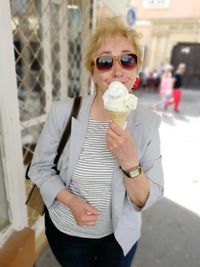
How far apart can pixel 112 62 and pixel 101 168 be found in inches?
17.6

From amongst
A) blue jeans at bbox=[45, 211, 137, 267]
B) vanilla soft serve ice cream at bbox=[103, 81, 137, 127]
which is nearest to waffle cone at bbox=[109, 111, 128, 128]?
vanilla soft serve ice cream at bbox=[103, 81, 137, 127]

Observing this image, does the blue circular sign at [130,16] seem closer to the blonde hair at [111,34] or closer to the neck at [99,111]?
the blonde hair at [111,34]

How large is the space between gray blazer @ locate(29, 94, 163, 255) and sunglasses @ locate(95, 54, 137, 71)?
0.21 meters

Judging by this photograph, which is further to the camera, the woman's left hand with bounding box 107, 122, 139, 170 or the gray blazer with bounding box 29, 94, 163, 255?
the gray blazer with bounding box 29, 94, 163, 255

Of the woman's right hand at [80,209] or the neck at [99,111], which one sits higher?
the neck at [99,111]

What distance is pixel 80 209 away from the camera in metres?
1.01

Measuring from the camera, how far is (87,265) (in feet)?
4.13

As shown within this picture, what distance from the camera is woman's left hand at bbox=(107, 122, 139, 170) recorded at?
0.82 metres

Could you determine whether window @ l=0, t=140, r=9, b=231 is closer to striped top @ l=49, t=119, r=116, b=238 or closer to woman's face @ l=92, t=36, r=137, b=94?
striped top @ l=49, t=119, r=116, b=238

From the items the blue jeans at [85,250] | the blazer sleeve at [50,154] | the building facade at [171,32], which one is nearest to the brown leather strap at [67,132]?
the blazer sleeve at [50,154]

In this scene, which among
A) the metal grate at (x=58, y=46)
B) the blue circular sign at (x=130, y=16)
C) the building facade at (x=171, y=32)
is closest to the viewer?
the metal grate at (x=58, y=46)

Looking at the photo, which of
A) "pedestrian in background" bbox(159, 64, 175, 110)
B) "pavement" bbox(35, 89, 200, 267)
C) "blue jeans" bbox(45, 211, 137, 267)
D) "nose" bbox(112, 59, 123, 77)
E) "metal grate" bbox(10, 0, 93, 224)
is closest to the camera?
"nose" bbox(112, 59, 123, 77)

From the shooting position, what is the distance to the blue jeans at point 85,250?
119cm

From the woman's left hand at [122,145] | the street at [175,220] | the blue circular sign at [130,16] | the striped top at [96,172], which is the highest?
the blue circular sign at [130,16]
